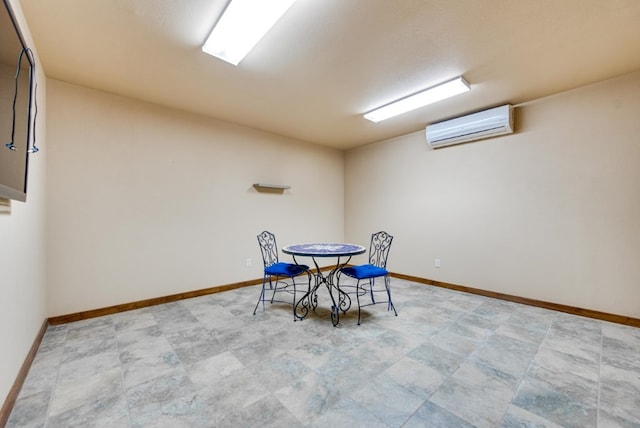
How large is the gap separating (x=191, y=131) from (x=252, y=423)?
138 inches

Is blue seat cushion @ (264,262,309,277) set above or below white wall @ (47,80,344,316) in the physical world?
below

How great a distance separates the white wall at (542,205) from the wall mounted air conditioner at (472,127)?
15cm

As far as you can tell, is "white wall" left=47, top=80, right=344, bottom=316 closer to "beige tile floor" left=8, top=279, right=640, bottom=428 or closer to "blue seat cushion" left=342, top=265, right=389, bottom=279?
"beige tile floor" left=8, top=279, right=640, bottom=428

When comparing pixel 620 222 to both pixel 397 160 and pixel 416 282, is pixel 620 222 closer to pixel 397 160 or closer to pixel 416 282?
pixel 416 282

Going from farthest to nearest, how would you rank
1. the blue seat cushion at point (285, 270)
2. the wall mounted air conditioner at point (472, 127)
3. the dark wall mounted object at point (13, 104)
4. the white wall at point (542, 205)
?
the wall mounted air conditioner at point (472, 127) < the blue seat cushion at point (285, 270) < the white wall at point (542, 205) < the dark wall mounted object at point (13, 104)

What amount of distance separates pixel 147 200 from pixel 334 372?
2970mm

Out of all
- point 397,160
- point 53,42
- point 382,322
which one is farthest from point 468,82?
point 53,42

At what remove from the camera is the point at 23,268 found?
1.86 m

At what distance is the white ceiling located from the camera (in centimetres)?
184

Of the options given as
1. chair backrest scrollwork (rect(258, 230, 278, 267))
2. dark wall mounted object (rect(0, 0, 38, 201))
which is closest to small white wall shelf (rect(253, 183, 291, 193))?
chair backrest scrollwork (rect(258, 230, 278, 267))

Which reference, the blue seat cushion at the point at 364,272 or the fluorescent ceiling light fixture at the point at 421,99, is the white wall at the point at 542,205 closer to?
the fluorescent ceiling light fixture at the point at 421,99

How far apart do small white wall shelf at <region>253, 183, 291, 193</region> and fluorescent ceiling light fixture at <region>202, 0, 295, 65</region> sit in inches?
82.9

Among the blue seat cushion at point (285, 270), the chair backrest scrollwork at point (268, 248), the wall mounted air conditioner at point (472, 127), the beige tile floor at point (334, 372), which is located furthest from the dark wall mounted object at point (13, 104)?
the wall mounted air conditioner at point (472, 127)

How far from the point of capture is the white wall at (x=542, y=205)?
8.95 feet
